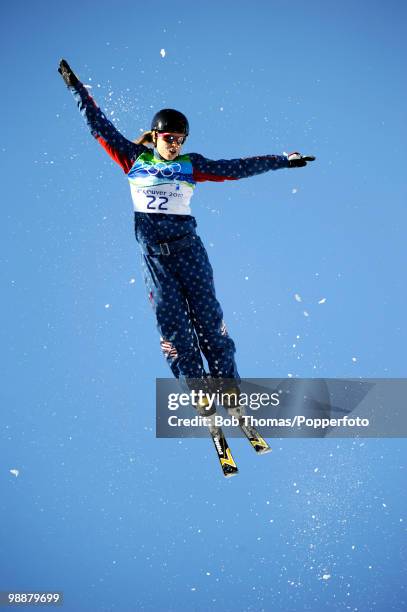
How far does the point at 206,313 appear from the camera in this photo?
4195 millimetres

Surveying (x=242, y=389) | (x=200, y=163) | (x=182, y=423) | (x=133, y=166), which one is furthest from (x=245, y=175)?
(x=182, y=423)

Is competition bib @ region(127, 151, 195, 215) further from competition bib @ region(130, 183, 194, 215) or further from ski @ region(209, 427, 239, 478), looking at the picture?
ski @ region(209, 427, 239, 478)

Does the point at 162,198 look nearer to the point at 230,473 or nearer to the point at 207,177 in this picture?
the point at 207,177

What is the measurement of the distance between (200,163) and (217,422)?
5.09ft

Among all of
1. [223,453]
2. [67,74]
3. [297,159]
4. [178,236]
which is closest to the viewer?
[67,74]

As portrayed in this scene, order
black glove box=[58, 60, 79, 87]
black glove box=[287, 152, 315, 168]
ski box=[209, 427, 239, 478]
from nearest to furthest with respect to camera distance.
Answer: black glove box=[58, 60, 79, 87]
black glove box=[287, 152, 315, 168]
ski box=[209, 427, 239, 478]

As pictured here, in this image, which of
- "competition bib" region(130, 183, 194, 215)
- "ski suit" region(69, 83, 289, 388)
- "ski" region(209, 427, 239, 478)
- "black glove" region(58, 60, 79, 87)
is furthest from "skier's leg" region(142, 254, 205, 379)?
"black glove" region(58, 60, 79, 87)

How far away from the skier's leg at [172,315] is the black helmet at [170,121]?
0.72 m

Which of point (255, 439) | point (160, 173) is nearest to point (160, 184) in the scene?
point (160, 173)

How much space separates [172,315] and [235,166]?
94 cm

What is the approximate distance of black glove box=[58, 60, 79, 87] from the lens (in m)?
3.87

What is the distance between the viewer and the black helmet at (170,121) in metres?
3.92

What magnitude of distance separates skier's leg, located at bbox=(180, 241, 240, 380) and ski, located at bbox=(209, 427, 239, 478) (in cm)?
35

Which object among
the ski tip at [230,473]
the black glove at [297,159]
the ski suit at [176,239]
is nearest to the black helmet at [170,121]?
the ski suit at [176,239]
